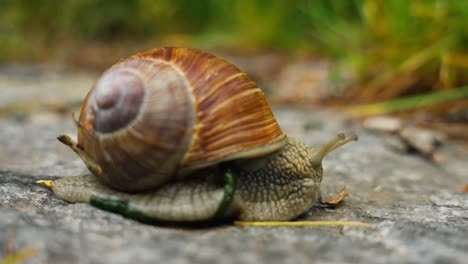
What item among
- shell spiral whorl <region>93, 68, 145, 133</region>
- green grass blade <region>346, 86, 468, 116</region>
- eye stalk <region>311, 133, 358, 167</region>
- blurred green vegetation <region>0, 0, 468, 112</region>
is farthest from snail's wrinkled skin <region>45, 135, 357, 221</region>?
blurred green vegetation <region>0, 0, 468, 112</region>

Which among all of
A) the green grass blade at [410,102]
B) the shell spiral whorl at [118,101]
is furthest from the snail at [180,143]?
the green grass blade at [410,102]

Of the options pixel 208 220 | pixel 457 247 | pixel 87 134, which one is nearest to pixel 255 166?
pixel 208 220

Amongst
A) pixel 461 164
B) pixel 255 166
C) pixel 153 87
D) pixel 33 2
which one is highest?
pixel 33 2

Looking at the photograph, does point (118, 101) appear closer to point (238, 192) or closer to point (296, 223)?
point (238, 192)

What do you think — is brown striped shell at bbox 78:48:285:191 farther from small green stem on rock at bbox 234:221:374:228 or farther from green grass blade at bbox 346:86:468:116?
green grass blade at bbox 346:86:468:116

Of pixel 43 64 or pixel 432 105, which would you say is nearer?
→ pixel 432 105

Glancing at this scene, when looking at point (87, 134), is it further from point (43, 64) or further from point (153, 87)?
point (43, 64)

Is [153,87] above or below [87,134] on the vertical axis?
above

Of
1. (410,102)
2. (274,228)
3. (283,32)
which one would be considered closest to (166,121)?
(274,228)

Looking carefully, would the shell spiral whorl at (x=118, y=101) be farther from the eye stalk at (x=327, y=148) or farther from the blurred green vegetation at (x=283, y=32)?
the blurred green vegetation at (x=283, y=32)
